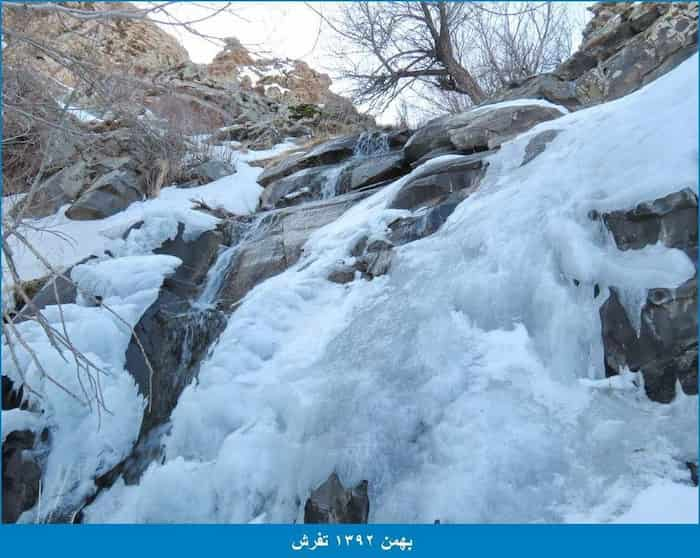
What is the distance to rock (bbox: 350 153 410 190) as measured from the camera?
5.71 metres

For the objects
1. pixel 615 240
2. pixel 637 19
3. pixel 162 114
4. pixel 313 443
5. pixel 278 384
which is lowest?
pixel 313 443

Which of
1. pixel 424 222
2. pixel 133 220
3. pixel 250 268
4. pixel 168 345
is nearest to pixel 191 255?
pixel 250 268

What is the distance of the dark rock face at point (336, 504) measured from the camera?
7.55 feet

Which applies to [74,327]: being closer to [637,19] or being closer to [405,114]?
[637,19]

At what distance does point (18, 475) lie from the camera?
305cm

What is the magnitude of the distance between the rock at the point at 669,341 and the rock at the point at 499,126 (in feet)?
8.84

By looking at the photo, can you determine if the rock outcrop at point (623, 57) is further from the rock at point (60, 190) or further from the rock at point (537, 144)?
the rock at point (60, 190)

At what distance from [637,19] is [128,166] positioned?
6049 mm

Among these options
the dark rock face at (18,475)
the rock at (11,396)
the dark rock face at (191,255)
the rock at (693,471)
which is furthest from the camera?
the dark rock face at (191,255)

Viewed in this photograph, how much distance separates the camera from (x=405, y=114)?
9.69m

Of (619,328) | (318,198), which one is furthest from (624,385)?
(318,198)

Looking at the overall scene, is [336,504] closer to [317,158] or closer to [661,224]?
[661,224]

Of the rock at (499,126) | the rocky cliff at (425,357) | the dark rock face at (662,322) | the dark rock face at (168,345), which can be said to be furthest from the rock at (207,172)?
the dark rock face at (662,322)

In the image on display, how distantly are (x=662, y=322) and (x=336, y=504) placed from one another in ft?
5.06
